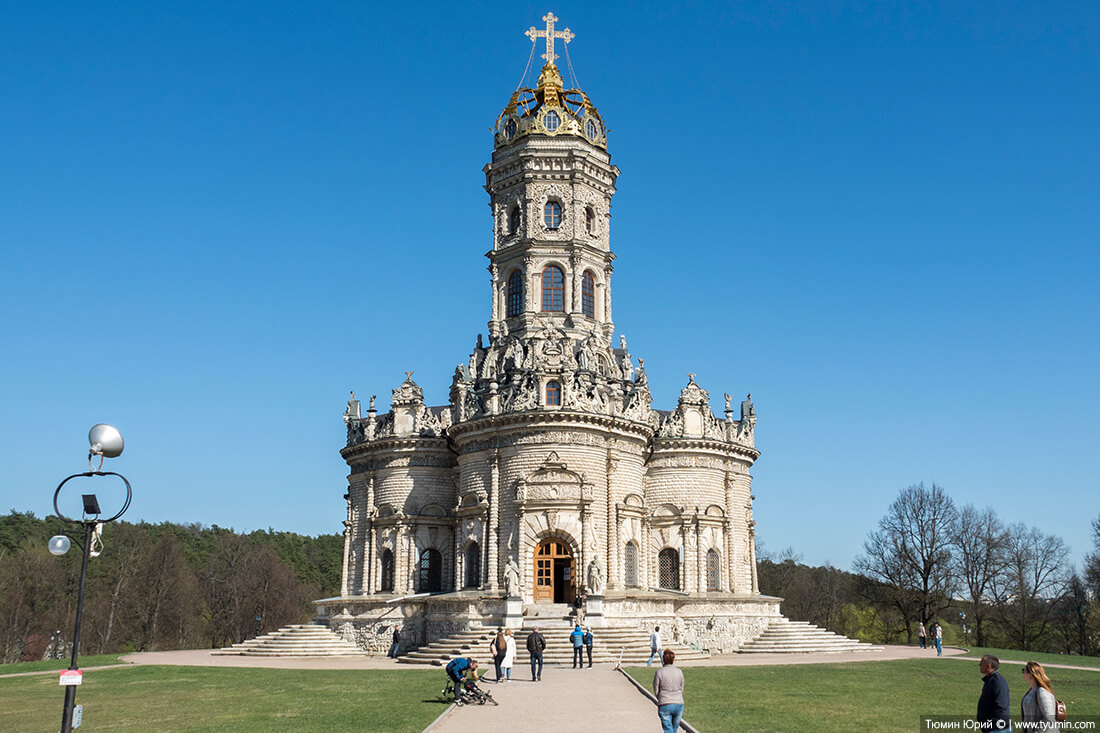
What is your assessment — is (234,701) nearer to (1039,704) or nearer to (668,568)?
(1039,704)

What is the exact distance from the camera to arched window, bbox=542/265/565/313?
48844 millimetres

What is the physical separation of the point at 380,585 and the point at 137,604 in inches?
1183

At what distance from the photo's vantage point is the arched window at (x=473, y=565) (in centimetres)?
4256

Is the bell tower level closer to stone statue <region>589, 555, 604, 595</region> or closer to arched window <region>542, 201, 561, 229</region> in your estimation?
arched window <region>542, 201, 561, 229</region>

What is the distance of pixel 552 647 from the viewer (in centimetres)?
3316

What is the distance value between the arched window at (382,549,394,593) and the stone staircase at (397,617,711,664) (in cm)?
975

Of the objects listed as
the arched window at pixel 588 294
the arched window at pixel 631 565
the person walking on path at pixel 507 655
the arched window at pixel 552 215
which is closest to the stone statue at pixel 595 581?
the arched window at pixel 631 565

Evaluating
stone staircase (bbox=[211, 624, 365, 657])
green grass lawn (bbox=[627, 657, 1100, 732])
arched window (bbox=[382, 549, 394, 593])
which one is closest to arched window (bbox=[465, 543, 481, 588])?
arched window (bbox=[382, 549, 394, 593])

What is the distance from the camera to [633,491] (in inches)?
1708

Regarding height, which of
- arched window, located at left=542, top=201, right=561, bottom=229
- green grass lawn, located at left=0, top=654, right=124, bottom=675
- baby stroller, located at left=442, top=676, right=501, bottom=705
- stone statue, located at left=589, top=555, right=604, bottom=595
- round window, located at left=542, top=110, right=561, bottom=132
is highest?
round window, located at left=542, top=110, right=561, bottom=132

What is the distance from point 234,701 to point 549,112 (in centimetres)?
3707

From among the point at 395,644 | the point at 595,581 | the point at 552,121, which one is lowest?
the point at 395,644

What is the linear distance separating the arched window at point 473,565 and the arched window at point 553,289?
13.6m

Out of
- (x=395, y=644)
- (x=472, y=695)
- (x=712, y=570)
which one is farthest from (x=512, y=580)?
(x=472, y=695)
